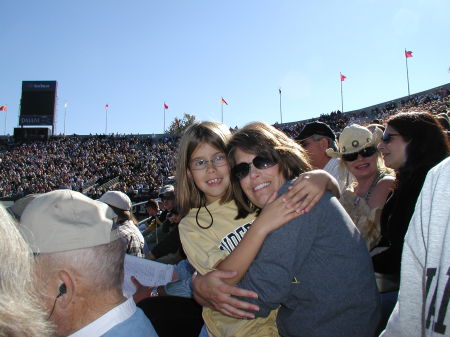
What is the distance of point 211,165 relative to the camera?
2498mm

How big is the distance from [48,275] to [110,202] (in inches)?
123

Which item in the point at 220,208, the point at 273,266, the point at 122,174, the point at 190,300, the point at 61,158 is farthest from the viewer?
the point at 61,158

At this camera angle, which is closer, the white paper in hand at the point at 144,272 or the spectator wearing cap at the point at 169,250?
the white paper in hand at the point at 144,272

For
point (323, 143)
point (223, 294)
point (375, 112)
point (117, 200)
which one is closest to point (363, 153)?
point (323, 143)

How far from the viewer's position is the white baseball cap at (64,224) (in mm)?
1475

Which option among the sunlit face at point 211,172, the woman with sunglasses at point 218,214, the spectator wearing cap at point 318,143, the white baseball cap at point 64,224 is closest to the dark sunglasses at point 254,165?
the woman with sunglasses at point 218,214

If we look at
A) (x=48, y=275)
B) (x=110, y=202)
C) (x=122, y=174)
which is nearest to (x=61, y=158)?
(x=122, y=174)

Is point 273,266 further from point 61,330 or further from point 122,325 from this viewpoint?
point 61,330

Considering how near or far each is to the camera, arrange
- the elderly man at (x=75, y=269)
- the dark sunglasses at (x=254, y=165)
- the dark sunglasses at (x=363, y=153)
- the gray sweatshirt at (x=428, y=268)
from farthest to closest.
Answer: the dark sunglasses at (x=363, y=153)
the dark sunglasses at (x=254, y=165)
the elderly man at (x=75, y=269)
the gray sweatshirt at (x=428, y=268)

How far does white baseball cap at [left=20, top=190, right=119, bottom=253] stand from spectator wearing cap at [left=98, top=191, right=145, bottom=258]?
260 centimetres

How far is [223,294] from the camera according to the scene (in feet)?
5.34

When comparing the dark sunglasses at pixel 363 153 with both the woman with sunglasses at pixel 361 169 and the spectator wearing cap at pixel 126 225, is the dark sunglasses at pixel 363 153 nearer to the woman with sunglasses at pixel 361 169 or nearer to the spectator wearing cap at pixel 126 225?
the woman with sunglasses at pixel 361 169

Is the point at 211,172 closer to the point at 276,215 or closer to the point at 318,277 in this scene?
the point at 276,215

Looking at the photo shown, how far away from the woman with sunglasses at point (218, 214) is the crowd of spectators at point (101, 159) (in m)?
24.4
